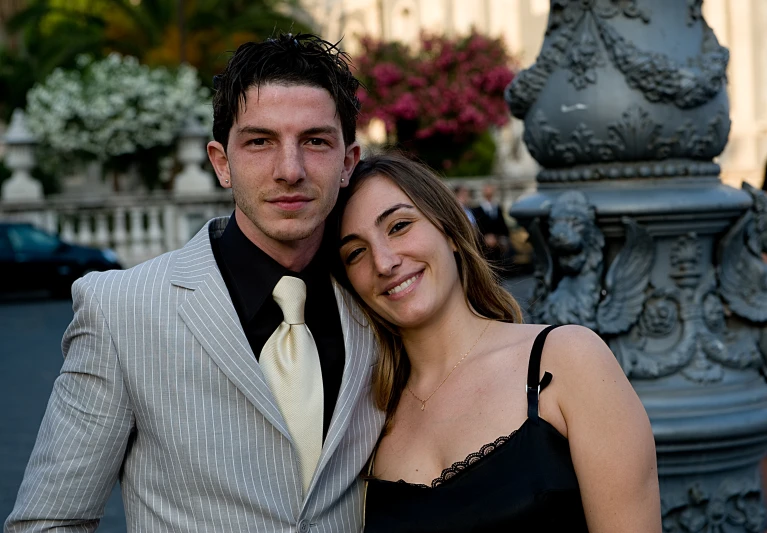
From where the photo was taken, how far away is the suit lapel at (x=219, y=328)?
2662mm

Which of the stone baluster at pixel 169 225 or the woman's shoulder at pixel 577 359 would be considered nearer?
the woman's shoulder at pixel 577 359

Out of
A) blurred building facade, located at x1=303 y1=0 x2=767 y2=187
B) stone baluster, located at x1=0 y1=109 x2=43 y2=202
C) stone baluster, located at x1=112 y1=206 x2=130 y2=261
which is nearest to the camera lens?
stone baluster, located at x1=112 y1=206 x2=130 y2=261

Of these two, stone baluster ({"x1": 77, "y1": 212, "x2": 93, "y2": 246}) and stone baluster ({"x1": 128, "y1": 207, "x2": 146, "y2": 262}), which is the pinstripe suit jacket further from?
stone baluster ({"x1": 77, "y1": 212, "x2": 93, "y2": 246})

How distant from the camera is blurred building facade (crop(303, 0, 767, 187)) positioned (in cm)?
2266

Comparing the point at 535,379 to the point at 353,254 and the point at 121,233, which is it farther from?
the point at 121,233

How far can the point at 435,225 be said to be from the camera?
3.12 meters

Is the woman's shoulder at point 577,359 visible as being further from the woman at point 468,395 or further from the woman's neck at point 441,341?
the woman's neck at point 441,341

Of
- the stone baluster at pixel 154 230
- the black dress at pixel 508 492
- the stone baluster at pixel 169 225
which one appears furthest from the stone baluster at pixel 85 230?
the black dress at pixel 508 492

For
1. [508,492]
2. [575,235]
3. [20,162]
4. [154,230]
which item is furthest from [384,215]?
[20,162]

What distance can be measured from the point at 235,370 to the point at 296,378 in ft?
0.54

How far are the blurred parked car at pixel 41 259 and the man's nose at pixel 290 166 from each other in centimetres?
1667

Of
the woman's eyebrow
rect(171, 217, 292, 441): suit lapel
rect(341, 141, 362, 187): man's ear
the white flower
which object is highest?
the white flower

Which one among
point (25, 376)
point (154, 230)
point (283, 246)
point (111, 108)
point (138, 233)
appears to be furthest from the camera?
point (111, 108)

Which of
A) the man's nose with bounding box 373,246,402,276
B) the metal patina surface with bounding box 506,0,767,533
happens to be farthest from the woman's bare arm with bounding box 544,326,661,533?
the metal patina surface with bounding box 506,0,767,533
